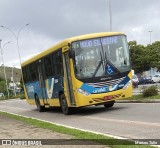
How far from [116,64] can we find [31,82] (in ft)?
32.0

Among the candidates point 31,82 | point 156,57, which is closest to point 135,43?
point 156,57

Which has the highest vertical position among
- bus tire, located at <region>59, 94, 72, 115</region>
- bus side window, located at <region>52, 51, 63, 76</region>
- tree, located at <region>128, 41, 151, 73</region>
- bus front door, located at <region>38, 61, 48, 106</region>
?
tree, located at <region>128, 41, 151, 73</region>

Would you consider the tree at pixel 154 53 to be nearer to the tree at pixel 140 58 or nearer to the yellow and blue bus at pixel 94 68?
the tree at pixel 140 58

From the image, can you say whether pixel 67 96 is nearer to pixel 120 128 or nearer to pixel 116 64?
pixel 116 64

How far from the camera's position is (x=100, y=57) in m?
17.7

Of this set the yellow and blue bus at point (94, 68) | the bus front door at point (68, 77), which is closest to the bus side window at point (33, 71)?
the yellow and blue bus at point (94, 68)

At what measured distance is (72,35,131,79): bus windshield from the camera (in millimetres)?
17641

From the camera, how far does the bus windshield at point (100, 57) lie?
17.6 metres

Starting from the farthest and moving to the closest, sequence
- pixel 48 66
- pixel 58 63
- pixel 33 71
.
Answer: pixel 33 71 < pixel 48 66 < pixel 58 63

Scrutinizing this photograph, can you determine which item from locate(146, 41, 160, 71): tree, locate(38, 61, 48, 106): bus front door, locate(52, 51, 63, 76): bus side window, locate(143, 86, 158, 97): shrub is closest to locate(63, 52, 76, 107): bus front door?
locate(52, 51, 63, 76): bus side window

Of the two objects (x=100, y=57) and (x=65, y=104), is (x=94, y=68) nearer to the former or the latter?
(x=100, y=57)

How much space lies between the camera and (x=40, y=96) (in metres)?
25.0

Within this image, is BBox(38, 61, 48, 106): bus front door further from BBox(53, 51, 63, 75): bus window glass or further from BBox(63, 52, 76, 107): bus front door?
BBox(63, 52, 76, 107): bus front door

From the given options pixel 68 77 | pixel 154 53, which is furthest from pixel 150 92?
pixel 154 53
